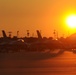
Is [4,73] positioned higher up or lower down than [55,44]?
lower down

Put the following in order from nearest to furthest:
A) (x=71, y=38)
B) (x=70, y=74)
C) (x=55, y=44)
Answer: (x=70, y=74), (x=55, y=44), (x=71, y=38)

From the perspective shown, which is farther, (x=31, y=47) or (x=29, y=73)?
(x=31, y=47)

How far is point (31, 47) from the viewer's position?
66.4 meters

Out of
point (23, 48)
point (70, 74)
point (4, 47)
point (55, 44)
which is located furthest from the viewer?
point (55, 44)

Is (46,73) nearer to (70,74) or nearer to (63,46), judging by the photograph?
(70,74)

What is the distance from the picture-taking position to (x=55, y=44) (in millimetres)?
71250

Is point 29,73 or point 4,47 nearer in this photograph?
point 29,73

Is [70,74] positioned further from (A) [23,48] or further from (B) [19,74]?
(A) [23,48]

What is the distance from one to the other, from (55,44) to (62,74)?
2010 inches

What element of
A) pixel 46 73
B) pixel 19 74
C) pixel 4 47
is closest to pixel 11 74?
pixel 19 74

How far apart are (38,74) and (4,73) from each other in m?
1.81

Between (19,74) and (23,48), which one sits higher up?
(23,48)

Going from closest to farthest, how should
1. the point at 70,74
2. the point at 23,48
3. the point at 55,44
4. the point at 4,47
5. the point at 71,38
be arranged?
the point at 70,74, the point at 4,47, the point at 23,48, the point at 55,44, the point at 71,38

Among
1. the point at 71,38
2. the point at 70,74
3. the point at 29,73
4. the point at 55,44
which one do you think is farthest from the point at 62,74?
the point at 71,38
